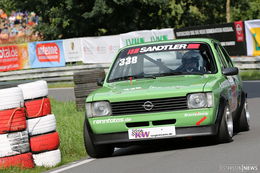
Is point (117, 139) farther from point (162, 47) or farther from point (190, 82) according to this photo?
point (162, 47)

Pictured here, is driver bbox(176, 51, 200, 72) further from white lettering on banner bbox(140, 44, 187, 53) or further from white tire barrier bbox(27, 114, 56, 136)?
white tire barrier bbox(27, 114, 56, 136)

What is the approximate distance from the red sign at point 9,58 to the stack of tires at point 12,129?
2667 centimetres

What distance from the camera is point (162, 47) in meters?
11.5

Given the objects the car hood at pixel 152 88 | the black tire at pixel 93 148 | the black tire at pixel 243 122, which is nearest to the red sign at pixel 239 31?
the black tire at pixel 243 122

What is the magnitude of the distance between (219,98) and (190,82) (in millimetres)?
455

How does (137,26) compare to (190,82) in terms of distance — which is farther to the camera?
(137,26)

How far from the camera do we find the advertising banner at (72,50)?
113 feet

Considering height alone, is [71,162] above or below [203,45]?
below

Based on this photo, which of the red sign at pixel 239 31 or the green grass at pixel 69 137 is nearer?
the green grass at pixel 69 137

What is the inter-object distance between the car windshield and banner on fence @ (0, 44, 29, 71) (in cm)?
2473

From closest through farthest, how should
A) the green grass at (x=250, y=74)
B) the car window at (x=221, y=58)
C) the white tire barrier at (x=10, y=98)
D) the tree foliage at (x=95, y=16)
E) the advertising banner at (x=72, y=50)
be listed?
the white tire barrier at (x=10, y=98)
the car window at (x=221, y=58)
the green grass at (x=250, y=74)
the advertising banner at (x=72, y=50)
the tree foliage at (x=95, y=16)

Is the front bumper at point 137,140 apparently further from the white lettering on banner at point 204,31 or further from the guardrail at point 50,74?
the guardrail at point 50,74

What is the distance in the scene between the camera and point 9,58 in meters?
36.4

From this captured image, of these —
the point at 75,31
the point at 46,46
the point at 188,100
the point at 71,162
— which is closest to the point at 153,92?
the point at 188,100
